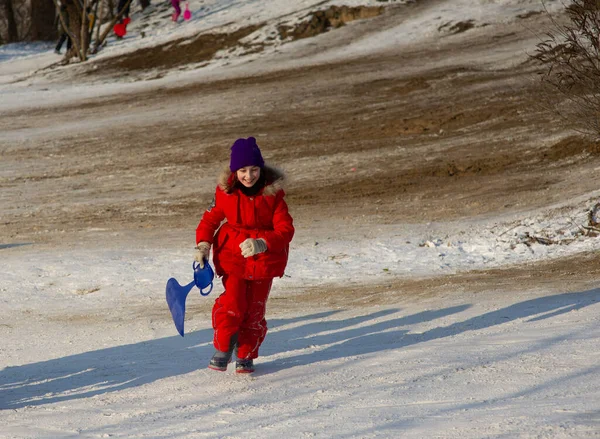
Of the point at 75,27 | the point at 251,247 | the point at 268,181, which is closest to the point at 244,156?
the point at 268,181

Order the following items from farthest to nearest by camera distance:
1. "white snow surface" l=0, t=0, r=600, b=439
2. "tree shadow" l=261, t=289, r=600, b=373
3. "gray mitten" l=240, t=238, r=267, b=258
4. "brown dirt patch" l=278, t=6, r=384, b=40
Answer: "brown dirt patch" l=278, t=6, r=384, b=40
"tree shadow" l=261, t=289, r=600, b=373
"gray mitten" l=240, t=238, r=267, b=258
"white snow surface" l=0, t=0, r=600, b=439

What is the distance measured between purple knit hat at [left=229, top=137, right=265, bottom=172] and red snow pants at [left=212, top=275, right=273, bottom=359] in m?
0.70

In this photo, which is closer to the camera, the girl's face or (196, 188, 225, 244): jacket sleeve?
the girl's face

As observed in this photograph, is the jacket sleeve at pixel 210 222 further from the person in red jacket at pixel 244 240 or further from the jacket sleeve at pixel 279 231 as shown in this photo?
the jacket sleeve at pixel 279 231

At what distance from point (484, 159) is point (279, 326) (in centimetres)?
840

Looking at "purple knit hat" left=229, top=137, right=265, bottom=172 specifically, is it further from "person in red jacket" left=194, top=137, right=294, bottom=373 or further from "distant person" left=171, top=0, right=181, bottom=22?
"distant person" left=171, top=0, right=181, bottom=22

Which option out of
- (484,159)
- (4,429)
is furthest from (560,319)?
(484,159)

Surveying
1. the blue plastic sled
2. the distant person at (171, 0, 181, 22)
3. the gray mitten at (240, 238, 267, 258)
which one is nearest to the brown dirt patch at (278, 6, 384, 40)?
the distant person at (171, 0, 181, 22)

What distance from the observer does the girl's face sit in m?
5.69

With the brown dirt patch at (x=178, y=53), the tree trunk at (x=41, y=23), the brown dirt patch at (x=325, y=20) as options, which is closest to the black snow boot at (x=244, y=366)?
the brown dirt patch at (x=178, y=53)

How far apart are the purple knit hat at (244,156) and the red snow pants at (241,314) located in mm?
703

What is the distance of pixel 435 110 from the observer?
17922 millimetres

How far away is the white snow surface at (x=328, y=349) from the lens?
4770 millimetres

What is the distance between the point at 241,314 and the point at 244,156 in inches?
39.0
